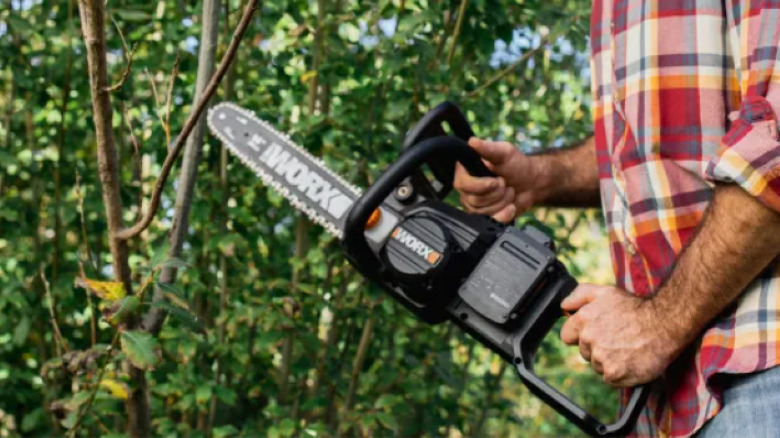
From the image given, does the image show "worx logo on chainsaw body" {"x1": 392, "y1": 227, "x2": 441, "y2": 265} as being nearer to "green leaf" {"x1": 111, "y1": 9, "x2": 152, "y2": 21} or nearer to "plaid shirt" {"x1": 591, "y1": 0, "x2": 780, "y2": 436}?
"plaid shirt" {"x1": 591, "y1": 0, "x2": 780, "y2": 436}

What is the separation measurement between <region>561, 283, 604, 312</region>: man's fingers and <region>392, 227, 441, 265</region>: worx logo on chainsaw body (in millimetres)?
258

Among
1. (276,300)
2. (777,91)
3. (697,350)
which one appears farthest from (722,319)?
(276,300)

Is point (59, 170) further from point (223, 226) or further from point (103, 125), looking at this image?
point (103, 125)

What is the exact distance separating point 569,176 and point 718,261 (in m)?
0.72

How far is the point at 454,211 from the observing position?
1808 millimetres

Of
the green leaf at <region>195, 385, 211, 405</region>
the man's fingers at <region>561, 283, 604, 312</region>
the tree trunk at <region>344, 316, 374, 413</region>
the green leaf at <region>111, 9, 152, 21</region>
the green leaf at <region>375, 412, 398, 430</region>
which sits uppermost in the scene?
the man's fingers at <region>561, 283, 604, 312</region>

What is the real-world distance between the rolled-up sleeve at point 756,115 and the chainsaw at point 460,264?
0.43m

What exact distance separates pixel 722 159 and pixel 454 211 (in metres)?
0.62

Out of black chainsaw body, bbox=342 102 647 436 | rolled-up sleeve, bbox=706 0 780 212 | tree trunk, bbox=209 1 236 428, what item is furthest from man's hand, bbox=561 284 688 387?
tree trunk, bbox=209 1 236 428

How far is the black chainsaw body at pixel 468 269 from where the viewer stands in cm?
165

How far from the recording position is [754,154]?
127 cm

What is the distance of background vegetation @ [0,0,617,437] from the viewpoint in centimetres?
271

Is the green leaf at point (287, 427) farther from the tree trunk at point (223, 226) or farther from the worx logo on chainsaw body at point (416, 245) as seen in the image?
the worx logo on chainsaw body at point (416, 245)

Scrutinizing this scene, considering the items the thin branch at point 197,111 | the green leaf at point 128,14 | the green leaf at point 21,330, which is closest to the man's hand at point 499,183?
the thin branch at point 197,111
